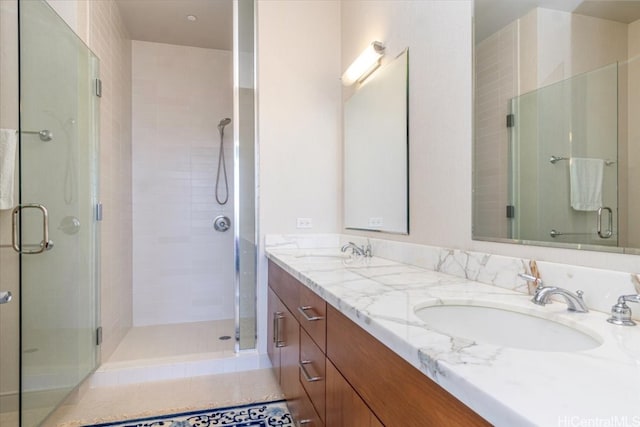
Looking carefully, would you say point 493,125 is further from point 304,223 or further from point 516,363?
point 304,223

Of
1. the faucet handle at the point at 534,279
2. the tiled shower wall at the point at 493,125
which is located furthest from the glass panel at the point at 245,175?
the faucet handle at the point at 534,279

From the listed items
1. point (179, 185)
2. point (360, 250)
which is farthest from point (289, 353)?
point (179, 185)

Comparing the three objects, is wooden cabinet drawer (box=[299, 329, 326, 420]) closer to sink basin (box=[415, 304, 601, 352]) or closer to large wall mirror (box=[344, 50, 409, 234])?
sink basin (box=[415, 304, 601, 352])

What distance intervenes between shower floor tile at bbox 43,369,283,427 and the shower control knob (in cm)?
152

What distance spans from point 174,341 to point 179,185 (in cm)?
141

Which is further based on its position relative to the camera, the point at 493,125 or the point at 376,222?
the point at 376,222

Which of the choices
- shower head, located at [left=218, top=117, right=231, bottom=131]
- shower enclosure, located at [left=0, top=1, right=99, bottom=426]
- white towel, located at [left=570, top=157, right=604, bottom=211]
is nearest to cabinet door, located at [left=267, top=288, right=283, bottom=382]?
shower enclosure, located at [left=0, top=1, right=99, bottom=426]

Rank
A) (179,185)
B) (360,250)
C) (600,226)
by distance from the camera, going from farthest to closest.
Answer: (179,185) → (360,250) → (600,226)

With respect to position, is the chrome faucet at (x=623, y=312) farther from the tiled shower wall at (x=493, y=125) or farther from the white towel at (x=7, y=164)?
the white towel at (x=7, y=164)

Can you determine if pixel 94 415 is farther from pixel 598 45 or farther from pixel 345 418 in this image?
pixel 598 45

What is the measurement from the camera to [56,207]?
1832mm

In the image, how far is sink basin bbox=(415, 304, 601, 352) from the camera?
77cm

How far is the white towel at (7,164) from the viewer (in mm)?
1618

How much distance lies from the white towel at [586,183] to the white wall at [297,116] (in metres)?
1.64
